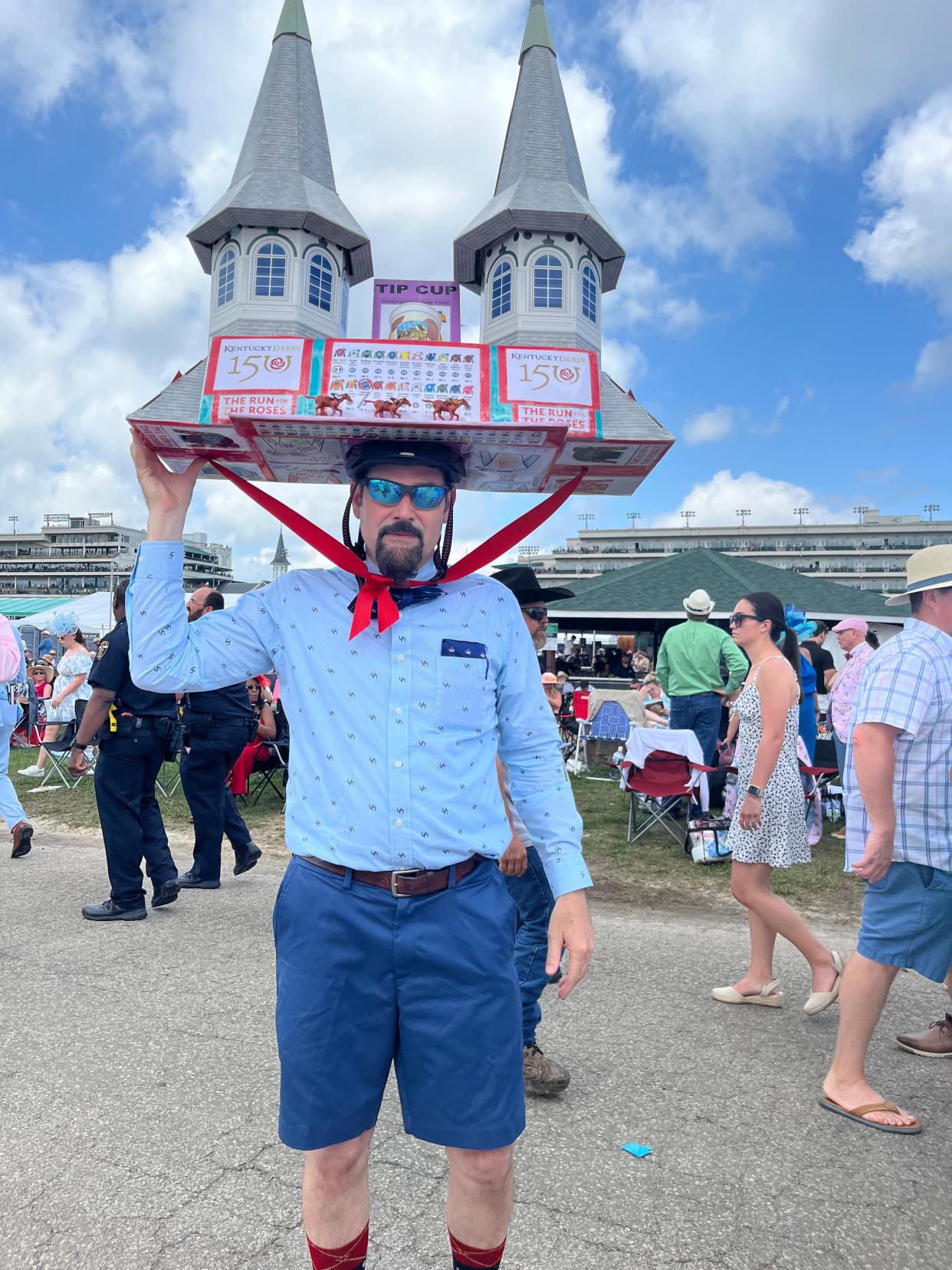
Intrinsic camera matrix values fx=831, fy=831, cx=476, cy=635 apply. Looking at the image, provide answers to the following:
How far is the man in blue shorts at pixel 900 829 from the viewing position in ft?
9.88

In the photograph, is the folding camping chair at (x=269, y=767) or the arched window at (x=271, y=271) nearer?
the folding camping chair at (x=269, y=767)

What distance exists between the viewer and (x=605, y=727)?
12938mm

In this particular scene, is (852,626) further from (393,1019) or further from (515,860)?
(393,1019)

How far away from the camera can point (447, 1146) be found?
1.82 m

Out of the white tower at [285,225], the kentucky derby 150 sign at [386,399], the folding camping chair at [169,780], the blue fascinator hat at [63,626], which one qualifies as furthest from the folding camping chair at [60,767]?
the white tower at [285,225]

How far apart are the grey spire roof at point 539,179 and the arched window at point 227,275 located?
4962 millimetres

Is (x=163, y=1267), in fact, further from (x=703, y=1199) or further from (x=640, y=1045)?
(x=640, y=1045)

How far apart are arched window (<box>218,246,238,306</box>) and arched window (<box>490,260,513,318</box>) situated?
226 inches

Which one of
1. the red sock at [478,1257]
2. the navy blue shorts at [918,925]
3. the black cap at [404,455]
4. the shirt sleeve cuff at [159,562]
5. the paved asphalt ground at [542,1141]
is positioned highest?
the black cap at [404,455]

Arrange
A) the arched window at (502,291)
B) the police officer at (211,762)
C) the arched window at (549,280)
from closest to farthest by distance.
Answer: the police officer at (211,762) < the arched window at (502,291) < the arched window at (549,280)

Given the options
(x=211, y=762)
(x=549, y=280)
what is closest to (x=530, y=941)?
(x=211, y=762)

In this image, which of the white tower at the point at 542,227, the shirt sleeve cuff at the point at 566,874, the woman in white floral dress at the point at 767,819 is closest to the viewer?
the shirt sleeve cuff at the point at 566,874

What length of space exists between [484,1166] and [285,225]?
19.1m

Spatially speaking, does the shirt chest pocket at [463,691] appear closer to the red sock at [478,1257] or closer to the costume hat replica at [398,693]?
the costume hat replica at [398,693]
